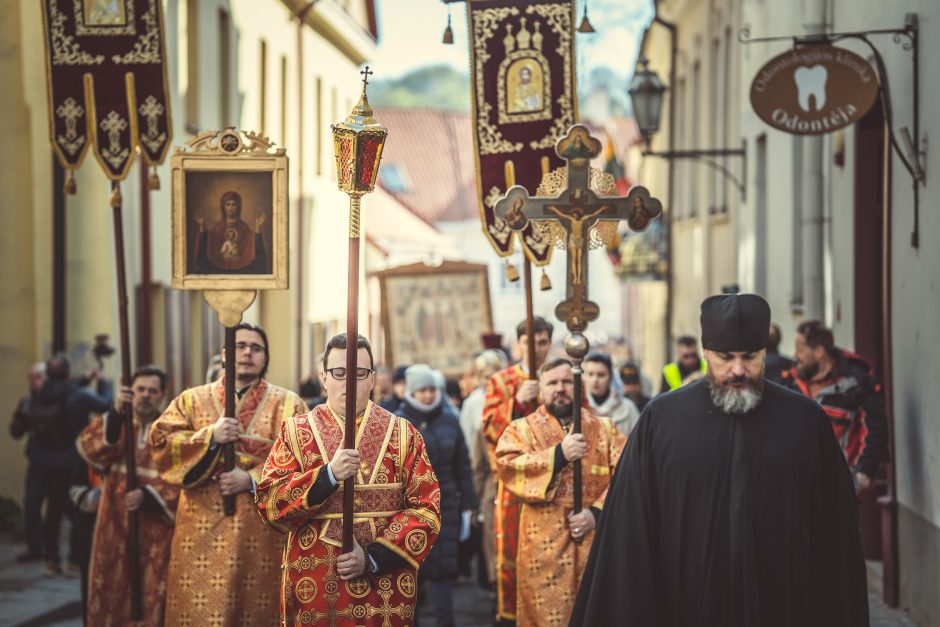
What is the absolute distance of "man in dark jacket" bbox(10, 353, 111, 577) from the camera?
44.6ft

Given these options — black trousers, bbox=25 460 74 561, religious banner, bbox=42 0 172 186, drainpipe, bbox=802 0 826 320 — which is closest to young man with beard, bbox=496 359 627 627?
religious banner, bbox=42 0 172 186

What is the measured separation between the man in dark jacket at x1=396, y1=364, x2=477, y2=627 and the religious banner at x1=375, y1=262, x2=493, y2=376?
8.84 metres

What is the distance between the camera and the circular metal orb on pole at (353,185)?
271 inches

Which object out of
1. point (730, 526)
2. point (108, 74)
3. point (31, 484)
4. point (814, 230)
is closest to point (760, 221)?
point (814, 230)

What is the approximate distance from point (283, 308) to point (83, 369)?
34.3ft

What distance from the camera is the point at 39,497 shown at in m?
14.0

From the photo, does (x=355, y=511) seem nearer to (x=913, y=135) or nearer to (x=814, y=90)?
(x=913, y=135)

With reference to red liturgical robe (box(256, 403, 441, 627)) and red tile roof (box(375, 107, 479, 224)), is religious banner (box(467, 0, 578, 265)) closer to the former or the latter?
red liturgical robe (box(256, 403, 441, 627))

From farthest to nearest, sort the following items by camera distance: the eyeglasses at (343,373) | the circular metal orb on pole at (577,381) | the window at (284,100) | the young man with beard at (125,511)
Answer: the window at (284,100) < the young man with beard at (125,511) < the circular metal orb on pole at (577,381) < the eyeglasses at (343,373)

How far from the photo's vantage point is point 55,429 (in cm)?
1373

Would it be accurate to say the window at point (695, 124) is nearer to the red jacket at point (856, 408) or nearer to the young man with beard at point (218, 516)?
the red jacket at point (856, 408)

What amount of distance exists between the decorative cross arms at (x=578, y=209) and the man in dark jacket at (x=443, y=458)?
2782mm

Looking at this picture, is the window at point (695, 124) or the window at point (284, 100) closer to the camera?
the window at point (695, 124)

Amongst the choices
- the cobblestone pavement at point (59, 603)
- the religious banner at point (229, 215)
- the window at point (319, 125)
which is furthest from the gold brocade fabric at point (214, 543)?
the window at point (319, 125)
